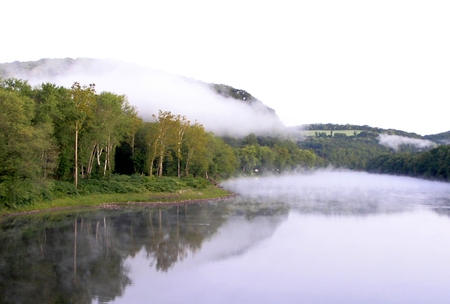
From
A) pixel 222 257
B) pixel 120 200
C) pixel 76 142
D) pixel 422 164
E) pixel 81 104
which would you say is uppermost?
pixel 81 104

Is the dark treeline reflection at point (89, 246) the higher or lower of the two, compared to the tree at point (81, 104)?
lower

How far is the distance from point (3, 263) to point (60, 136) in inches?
908

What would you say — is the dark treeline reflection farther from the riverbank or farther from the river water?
the riverbank

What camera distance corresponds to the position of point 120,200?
1635 inches

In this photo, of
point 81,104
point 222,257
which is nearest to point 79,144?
point 81,104

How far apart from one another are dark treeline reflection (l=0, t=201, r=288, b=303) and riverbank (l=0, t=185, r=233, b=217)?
178cm

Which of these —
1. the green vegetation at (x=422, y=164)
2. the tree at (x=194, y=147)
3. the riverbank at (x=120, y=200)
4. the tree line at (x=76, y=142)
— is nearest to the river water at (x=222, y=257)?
the riverbank at (x=120, y=200)

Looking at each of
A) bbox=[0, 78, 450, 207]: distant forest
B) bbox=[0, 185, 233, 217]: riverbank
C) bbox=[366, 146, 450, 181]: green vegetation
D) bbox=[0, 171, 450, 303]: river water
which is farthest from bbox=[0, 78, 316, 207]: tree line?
bbox=[366, 146, 450, 181]: green vegetation

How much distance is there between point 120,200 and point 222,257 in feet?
71.9

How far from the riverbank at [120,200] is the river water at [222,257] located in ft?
5.00

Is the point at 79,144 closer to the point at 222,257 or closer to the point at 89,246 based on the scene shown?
the point at 89,246

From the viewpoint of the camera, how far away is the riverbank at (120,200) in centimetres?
3357

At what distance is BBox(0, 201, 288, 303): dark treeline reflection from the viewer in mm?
16062

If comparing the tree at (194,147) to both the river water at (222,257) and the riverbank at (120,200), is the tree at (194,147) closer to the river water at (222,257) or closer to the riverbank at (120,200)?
the riverbank at (120,200)
